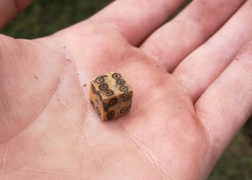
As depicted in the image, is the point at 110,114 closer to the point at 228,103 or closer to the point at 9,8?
the point at 228,103

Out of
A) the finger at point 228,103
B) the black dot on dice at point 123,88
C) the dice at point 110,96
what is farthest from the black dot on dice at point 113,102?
the finger at point 228,103

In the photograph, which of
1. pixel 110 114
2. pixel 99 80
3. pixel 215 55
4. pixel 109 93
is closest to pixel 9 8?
pixel 99 80

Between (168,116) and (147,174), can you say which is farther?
(168,116)

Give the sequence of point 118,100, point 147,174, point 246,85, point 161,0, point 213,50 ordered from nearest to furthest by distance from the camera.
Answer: point 147,174, point 118,100, point 246,85, point 213,50, point 161,0

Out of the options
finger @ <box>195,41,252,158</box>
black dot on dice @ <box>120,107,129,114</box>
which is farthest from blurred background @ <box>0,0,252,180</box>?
black dot on dice @ <box>120,107,129,114</box>

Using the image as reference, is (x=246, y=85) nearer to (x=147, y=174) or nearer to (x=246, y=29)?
(x=246, y=29)

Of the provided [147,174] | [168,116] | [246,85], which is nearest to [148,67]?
[168,116]

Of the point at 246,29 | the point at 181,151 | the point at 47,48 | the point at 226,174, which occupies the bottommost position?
the point at 226,174

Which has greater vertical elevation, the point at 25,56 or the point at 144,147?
the point at 25,56
